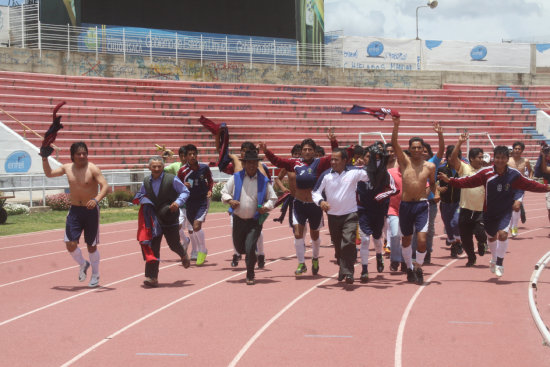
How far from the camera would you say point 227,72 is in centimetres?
3634

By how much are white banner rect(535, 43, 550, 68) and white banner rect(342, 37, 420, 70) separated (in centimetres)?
931

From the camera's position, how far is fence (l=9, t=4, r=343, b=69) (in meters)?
34.2

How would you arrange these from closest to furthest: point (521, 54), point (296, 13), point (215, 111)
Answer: point (215, 111) < point (296, 13) < point (521, 54)

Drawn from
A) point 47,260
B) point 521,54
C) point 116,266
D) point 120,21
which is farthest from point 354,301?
point 521,54

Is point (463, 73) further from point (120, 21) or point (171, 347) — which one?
point (171, 347)

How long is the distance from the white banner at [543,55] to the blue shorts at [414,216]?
149ft

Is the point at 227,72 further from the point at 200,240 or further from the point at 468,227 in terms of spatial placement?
the point at 468,227

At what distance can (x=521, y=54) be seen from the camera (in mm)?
50531

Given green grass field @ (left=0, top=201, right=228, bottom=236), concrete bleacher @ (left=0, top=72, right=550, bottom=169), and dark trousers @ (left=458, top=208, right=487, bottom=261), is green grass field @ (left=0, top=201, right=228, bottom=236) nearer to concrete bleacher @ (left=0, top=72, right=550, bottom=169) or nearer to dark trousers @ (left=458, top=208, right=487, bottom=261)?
concrete bleacher @ (left=0, top=72, right=550, bottom=169)

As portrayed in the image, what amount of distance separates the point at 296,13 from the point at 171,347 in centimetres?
3367

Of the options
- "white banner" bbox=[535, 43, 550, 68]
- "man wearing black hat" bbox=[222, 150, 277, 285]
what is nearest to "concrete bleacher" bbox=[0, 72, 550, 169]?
"white banner" bbox=[535, 43, 550, 68]

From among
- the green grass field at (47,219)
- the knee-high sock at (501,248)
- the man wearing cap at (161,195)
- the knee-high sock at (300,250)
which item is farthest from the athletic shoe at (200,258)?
the green grass field at (47,219)

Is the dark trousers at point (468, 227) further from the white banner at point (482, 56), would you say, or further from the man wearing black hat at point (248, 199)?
the white banner at point (482, 56)

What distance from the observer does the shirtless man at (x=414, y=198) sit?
390 inches
